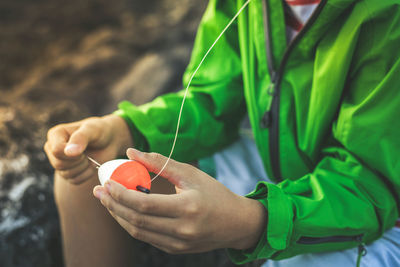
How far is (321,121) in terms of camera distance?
99 centimetres

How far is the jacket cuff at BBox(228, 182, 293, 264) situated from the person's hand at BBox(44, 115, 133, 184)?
415mm

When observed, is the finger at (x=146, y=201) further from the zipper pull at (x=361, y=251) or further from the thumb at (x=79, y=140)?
the zipper pull at (x=361, y=251)

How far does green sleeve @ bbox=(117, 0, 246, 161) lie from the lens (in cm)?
121

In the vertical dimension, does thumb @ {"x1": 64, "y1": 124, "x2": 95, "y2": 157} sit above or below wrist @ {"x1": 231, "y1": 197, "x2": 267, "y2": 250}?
above

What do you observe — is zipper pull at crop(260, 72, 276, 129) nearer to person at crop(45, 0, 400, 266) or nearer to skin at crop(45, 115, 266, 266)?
person at crop(45, 0, 400, 266)

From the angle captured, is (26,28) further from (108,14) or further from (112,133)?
(112,133)

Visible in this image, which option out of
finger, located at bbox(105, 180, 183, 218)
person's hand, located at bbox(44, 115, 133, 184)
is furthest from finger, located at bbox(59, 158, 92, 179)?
finger, located at bbox(105, 180, 183, 218)

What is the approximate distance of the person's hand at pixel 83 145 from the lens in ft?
3.04

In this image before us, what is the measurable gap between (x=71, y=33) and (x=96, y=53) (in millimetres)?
524

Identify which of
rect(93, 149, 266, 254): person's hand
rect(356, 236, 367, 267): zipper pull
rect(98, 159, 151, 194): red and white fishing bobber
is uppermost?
rect(98, 159, 151, 194): red and white fishing bobber

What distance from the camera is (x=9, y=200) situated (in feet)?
5.04

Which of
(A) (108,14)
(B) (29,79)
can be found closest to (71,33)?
(A) (108,14)

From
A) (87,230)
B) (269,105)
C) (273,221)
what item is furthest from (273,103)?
(87,230)

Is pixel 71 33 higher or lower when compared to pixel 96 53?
higher
